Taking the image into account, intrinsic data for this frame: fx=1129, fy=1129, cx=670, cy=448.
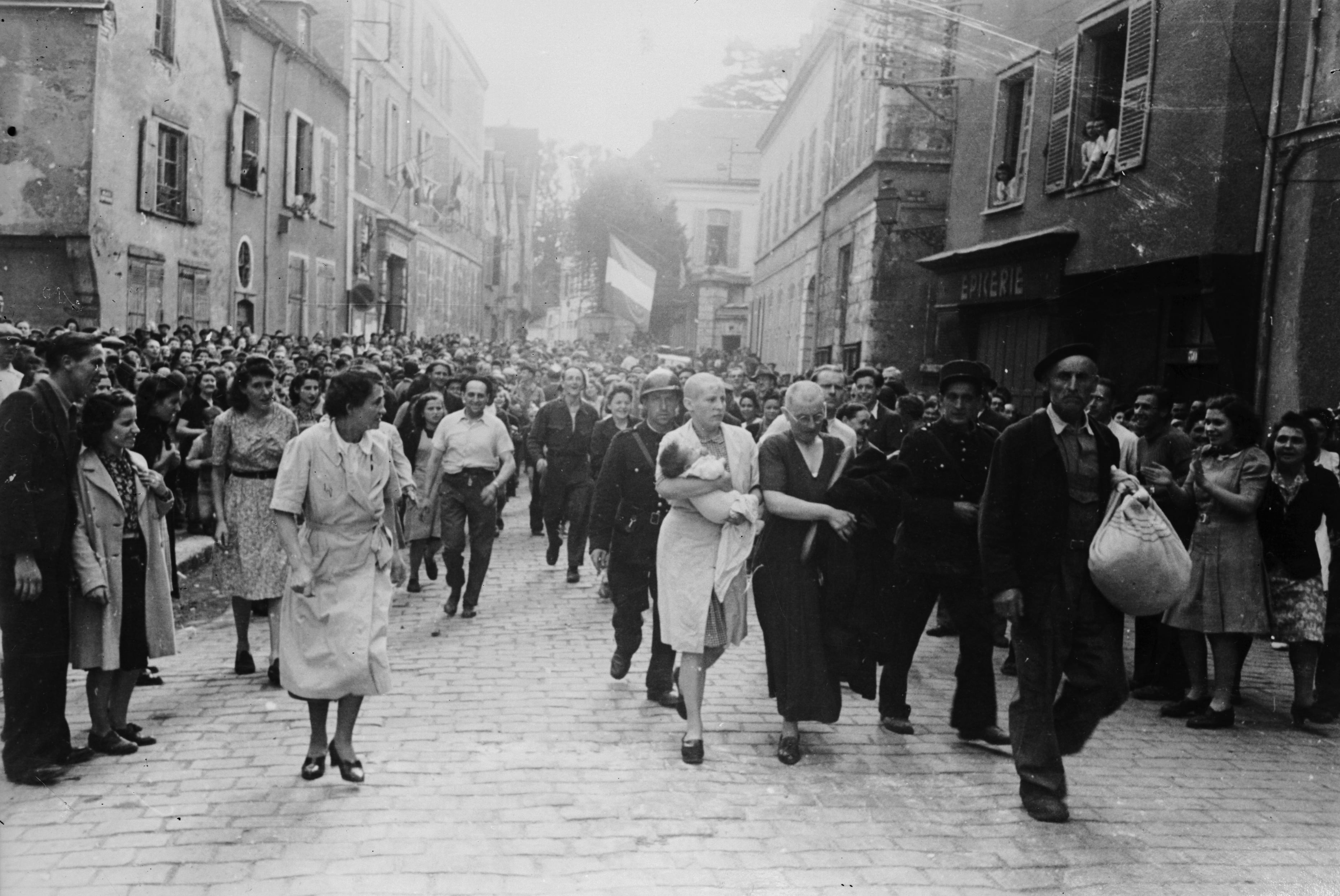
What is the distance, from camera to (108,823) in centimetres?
440

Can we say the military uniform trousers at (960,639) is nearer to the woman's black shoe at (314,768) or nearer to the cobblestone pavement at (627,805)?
the cobblestone pavement at (627,805)

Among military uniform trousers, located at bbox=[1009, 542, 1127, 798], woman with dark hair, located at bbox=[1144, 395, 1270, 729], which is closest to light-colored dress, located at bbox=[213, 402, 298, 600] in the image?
military uniform trousers, located at bbox=[1009, 542, 1127, 798]

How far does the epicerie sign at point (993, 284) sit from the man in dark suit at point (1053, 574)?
30.6 ft

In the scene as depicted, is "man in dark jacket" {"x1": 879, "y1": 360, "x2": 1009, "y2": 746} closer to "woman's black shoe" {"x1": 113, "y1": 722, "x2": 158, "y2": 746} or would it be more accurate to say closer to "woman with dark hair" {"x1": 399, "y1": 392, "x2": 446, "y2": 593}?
"woman's black shoe" {"x1": 113, "y1": 722, "x2": 158, "y2": 746}

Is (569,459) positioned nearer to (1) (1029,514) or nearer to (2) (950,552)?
(2) (950,552)

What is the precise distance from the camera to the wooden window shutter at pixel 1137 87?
1140 centimetres

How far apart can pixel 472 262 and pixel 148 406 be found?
33.6m

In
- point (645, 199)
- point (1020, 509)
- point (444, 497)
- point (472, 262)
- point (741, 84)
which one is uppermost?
point (741, 84)

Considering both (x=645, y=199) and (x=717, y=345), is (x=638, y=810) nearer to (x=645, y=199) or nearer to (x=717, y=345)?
(x=717, y=345)

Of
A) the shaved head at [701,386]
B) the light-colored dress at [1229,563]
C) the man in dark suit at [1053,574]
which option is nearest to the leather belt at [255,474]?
the shaved head at [701,386]

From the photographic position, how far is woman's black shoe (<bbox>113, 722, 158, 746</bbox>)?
5352 mm

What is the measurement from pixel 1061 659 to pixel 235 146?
1859 centimetres

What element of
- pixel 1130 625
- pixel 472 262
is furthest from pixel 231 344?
pixel 472 262

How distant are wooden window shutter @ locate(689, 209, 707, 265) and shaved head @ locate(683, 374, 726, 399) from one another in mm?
58262
